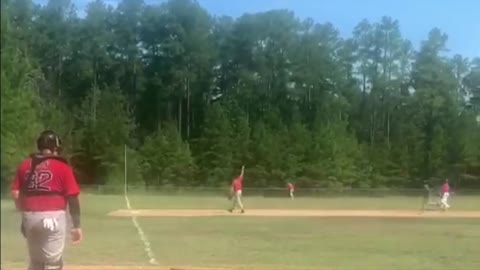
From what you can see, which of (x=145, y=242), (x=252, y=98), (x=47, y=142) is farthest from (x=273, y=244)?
(x=252, y=98)

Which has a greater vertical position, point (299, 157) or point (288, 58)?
A: point (288, 58)

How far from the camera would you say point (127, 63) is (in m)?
80.6

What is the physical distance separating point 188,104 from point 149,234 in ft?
185

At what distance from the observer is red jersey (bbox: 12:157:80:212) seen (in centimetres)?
714

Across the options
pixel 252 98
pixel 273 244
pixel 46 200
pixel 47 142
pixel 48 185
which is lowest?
pixel 273 244

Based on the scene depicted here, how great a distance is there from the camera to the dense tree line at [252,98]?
6669 cm

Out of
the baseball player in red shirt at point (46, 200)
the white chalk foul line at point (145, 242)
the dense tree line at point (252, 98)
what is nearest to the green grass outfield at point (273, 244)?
the white chalk foul line at point (145, 242)

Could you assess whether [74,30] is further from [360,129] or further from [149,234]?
[149,234]

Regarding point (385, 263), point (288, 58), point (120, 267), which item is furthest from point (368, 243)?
point (288, 58)

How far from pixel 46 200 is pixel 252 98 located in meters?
73.3

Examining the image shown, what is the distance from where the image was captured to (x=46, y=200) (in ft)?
23.5

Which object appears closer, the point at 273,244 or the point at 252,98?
the point at 273,244

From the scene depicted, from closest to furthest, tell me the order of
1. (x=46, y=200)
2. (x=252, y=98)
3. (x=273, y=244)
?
(x=46, y=200)
(x=273, y=244)
(x=252, y=98)

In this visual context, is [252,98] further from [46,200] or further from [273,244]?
[46,200]
